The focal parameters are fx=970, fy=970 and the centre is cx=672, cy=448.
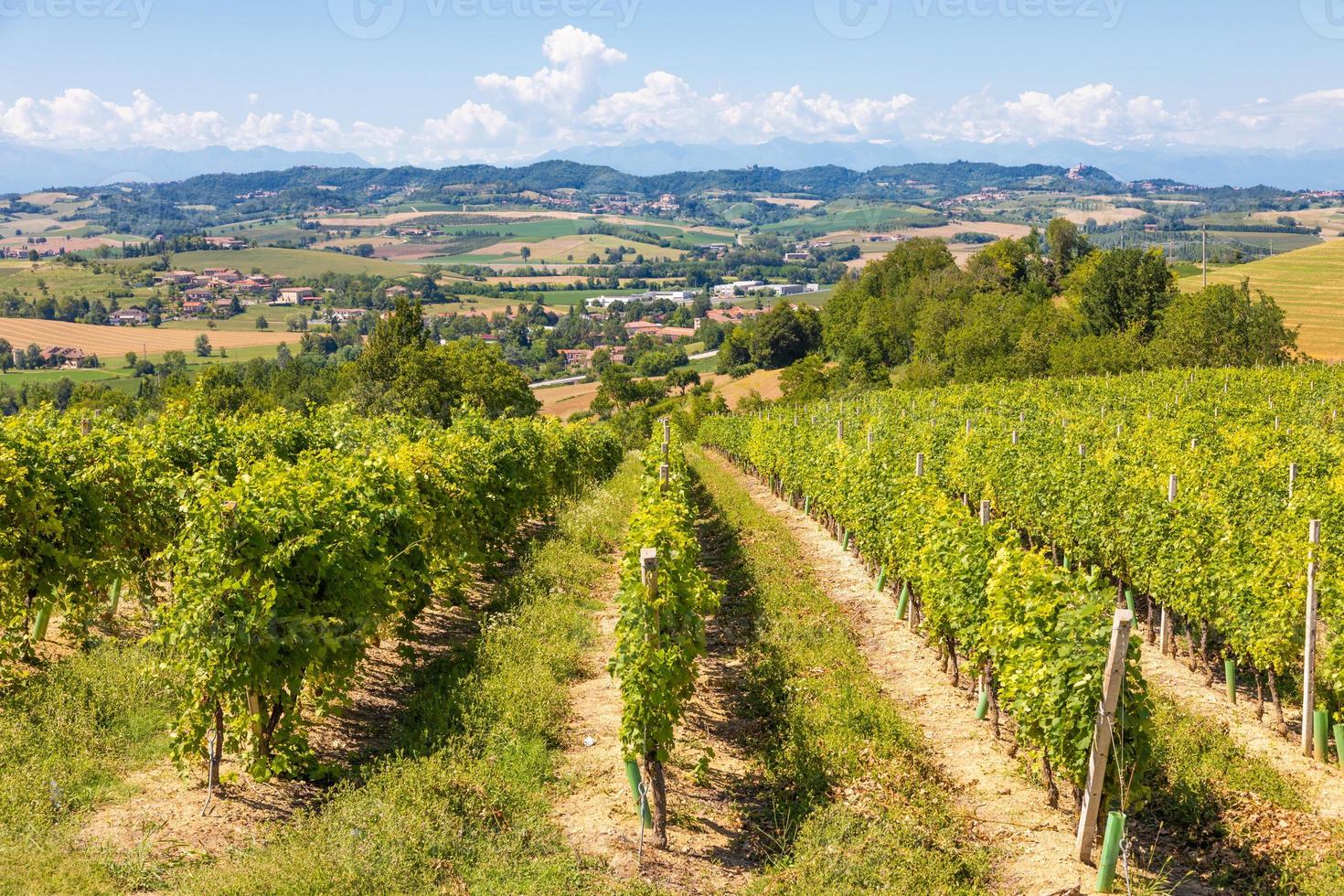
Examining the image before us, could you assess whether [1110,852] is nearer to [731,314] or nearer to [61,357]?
[61,357]

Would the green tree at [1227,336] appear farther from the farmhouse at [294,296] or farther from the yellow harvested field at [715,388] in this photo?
the farmhouse at [294,296]

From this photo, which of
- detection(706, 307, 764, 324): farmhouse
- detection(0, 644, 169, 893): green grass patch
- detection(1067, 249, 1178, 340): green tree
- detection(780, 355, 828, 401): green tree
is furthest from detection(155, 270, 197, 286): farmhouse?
detection(0, 644, 169, 893): green grass patch

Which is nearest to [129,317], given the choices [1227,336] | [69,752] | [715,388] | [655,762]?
[715,388]

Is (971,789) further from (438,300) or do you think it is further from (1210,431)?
(438,300)

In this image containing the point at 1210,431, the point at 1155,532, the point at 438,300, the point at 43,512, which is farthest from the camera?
the point at 438,300

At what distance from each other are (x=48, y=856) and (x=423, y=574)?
18.0 ft

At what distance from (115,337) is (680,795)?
132 m

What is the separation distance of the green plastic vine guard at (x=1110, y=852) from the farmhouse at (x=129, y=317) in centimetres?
15214

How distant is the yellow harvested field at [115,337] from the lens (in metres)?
110

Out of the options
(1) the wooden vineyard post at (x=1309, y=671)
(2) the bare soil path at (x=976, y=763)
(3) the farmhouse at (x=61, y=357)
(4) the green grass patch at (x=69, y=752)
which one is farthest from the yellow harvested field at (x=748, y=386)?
(4) the green grass patch at (x=69, y=752)

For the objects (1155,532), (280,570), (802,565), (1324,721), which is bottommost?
(802,565)

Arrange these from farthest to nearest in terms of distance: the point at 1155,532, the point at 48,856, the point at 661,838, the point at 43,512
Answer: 1. the point at 1155,532
2. the point at 43,512
3. the point at 661,838
4. the point at 48,856

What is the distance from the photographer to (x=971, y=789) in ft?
29.1

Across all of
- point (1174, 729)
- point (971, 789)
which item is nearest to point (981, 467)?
point (1174, 729)
